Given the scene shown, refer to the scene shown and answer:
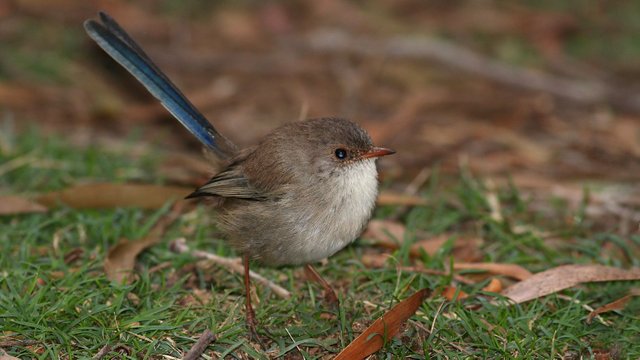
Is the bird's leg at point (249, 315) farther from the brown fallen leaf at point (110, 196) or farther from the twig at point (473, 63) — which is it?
the twig at point (473, 63)

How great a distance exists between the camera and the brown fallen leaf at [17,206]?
5.73m

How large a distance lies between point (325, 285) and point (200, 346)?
42.1 inches

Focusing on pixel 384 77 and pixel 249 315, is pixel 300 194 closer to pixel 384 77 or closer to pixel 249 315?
pixel 249 315

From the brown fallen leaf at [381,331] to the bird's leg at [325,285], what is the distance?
1.45ft

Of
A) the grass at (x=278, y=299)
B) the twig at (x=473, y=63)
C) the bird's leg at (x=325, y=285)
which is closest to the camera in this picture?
the grass at (x=278, y=299)

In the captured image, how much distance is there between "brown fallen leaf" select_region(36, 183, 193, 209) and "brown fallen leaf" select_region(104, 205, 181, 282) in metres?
0.32

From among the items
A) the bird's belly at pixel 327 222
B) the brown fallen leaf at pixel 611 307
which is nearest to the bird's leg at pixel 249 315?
the bird's belly at pixel 327 222

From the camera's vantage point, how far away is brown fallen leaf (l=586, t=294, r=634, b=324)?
4828 mm

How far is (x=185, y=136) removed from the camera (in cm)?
801

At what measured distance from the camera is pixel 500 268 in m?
5.39

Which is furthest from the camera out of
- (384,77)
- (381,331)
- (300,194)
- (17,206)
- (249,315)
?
(384,77)

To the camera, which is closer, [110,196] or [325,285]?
[325,285]

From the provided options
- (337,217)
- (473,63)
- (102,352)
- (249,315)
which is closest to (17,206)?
(102,352)

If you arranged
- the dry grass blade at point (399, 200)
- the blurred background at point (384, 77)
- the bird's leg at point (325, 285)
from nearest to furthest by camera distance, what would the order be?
the bird's leg at point (325, 285), the dry grass blade at point (399, 200), the blurred background at point (384, 77)
